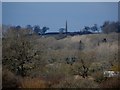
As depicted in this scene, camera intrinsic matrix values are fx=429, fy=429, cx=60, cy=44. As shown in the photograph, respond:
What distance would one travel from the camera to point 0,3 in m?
7.06

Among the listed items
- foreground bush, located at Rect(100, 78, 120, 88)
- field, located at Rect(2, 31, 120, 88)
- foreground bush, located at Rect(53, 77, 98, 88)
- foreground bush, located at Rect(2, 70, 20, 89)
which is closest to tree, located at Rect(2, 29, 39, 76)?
field, located at Rect(2, 31, 120, 88)

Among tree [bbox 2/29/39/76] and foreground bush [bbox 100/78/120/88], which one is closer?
foreground bush [bbox 100/78/120/88]

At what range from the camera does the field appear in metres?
7.02

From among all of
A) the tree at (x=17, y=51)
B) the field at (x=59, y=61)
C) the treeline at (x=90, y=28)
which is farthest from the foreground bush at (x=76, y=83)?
the treeline at (x=90, y=28)

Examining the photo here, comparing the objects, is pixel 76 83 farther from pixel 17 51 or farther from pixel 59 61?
pixel 17 51

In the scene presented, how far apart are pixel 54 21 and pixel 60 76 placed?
907mm

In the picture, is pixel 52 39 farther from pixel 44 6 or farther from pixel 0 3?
pixel 0 3

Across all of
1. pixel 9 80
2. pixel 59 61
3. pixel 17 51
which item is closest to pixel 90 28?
pixel 59 61

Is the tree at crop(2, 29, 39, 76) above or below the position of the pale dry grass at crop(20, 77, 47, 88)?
above

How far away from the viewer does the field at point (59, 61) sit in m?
7.02

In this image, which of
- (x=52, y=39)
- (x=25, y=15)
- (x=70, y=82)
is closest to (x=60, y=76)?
(x=70, y=82)

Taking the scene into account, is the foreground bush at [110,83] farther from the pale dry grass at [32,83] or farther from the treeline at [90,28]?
the pale dry grass at [32,83]

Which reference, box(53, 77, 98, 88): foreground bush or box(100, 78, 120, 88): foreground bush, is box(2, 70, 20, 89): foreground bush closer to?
box(53, 77, 98, 88): foreground bush

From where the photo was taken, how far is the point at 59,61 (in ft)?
23.2
